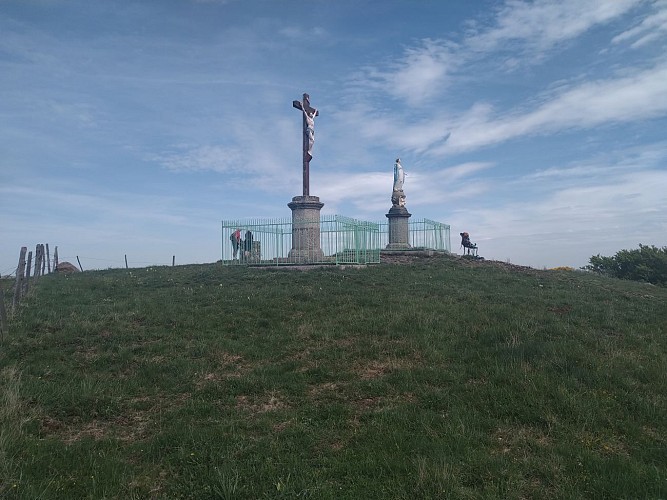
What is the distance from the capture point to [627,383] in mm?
5754

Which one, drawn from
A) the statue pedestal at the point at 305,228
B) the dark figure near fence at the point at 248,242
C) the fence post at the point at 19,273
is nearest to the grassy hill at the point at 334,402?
the fence post at the point at 19,273

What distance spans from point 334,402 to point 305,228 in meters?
13.6

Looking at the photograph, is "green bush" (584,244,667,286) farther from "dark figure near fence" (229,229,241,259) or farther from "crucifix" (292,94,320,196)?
"dark figure near fence" (229,229,241,259)

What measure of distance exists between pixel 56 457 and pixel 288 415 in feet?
7.19

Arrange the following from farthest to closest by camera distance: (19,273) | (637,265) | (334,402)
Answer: (637,265) < (19,273) < (334,402)

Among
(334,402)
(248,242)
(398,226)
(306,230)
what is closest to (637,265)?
(398,226)

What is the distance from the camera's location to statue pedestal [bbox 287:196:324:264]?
18828 mm

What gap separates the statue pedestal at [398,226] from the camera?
979 inches

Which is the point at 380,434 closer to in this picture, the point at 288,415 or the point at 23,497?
the point at 288,415

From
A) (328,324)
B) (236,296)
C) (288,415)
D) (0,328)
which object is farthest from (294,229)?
(288,415)

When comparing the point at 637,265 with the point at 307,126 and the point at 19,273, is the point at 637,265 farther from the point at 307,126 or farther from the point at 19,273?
the point at 19,273

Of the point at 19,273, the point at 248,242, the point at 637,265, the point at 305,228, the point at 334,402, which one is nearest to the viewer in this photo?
the point at 334,402

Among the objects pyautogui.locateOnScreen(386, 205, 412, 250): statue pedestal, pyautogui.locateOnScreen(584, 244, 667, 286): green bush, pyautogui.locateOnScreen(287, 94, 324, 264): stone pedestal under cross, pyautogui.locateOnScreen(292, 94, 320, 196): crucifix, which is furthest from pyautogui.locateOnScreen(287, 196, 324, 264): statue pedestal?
pyautogui.locateOnScreen(584, 244, 667, 286): green bush

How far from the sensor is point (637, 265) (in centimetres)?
2406
